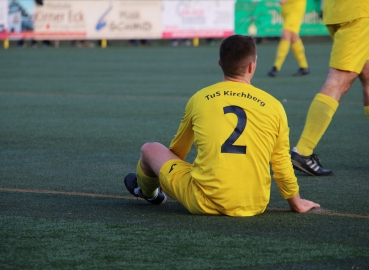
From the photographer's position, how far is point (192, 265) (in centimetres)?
369

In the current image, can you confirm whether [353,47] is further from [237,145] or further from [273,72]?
[273,72]

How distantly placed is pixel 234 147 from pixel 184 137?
1.30 ft

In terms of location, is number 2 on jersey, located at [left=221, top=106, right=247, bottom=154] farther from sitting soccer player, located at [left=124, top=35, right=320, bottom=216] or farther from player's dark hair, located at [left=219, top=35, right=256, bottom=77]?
player's dark hair, located at [left=219, top=35, right=256, bottom=77]

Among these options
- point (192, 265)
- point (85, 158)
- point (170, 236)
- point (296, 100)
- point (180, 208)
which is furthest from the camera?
point (296, 100)

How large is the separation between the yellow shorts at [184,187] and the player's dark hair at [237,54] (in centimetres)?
60

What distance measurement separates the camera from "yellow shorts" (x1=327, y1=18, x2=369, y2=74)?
6434 mm

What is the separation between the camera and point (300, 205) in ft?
15.9

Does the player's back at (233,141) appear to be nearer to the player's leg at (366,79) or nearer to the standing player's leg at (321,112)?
the standing player's leg at (321,112)

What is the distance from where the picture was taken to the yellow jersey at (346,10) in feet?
21.3

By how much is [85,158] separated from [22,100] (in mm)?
5423

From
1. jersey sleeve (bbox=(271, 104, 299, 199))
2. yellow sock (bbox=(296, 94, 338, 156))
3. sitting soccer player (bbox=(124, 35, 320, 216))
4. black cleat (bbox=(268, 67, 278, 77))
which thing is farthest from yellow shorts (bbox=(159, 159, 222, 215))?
black cleat (bbox=(268, 67, 278, 77))

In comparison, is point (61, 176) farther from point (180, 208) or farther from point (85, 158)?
point (180, 208)

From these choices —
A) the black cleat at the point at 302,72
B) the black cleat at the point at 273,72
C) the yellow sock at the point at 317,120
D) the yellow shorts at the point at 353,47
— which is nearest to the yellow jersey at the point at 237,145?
the yellow sock at the point at 317,120

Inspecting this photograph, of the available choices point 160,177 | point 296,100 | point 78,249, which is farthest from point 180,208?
point 296,100
